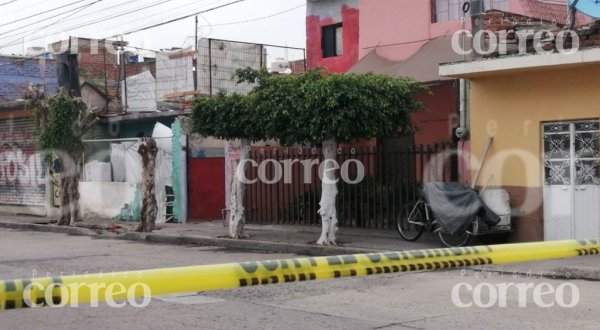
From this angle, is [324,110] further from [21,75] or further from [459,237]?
[21,75]

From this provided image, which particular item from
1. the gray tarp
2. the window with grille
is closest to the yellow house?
the gray tarp

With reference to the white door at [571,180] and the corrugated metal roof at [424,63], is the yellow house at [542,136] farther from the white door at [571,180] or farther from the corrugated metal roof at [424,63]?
the corrugated metal roof at [424,63]

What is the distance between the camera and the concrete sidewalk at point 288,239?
427 inches

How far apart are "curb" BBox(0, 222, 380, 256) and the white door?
3.35m

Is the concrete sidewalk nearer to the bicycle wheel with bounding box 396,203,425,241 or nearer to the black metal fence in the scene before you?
the bicycle wheel with bounding box 396,203,425,241

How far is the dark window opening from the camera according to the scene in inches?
884

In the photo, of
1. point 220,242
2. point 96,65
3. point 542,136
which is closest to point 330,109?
point 542,136

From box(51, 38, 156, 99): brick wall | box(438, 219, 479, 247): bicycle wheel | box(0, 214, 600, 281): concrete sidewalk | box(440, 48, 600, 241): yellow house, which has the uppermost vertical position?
box(51, 38, 156, 99): brick wall

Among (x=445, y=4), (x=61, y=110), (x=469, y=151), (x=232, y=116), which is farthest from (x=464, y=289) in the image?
(x=61, y=110)

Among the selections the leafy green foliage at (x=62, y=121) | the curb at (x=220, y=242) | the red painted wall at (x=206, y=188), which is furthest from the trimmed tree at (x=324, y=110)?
the leafy green foliage at (x=62, y=121)

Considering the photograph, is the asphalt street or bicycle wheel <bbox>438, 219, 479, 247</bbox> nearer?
the asphalt street

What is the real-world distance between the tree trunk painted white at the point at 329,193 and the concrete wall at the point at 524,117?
2780 mm

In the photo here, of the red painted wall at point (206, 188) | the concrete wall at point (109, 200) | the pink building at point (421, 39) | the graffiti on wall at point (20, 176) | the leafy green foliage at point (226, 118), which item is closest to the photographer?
the leafy green foliage at point (226, 118)

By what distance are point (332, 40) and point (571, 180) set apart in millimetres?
11380
